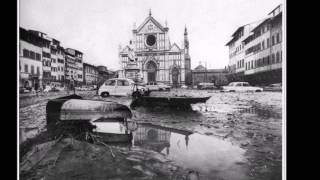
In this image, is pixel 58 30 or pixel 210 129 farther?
pixel 58 30

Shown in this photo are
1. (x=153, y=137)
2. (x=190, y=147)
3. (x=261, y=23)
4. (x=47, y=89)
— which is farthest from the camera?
(x=47, y=89)

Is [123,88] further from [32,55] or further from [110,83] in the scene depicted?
[32,55]

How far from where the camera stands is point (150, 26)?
3086 mm

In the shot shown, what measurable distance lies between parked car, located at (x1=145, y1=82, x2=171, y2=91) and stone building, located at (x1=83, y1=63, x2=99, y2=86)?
67 cm

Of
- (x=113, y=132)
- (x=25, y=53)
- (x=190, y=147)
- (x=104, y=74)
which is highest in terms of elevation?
(x=25, y=53)

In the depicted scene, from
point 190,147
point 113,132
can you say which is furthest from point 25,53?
point 190,147

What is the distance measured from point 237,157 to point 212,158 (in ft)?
0.84

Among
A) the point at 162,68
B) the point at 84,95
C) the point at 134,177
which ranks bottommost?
the point at 134,177

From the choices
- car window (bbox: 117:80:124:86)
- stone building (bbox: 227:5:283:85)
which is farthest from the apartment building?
stone building (bbox: 227:5:283:85)

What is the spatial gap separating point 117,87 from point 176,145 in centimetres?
107

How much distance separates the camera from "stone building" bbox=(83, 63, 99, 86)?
3.16m

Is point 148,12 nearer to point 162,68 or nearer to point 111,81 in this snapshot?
point 162,68
